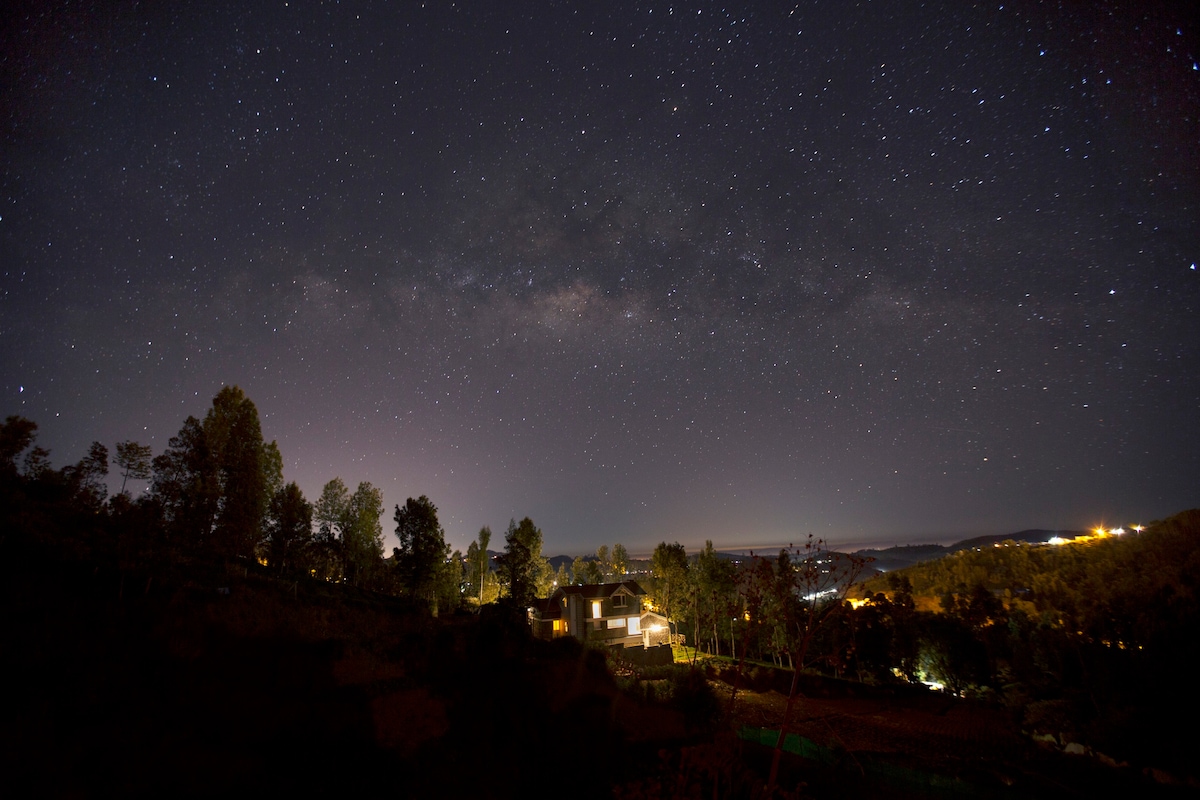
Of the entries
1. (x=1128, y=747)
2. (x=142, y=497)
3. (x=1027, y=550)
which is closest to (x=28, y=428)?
(x=142, y=497)

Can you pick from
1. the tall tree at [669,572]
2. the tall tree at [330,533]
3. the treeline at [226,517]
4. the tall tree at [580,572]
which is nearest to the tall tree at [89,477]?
the treeline at [226,517]

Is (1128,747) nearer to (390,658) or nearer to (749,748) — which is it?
(749,748)

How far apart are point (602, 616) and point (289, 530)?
31376 mm

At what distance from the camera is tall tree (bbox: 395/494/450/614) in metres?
46.0

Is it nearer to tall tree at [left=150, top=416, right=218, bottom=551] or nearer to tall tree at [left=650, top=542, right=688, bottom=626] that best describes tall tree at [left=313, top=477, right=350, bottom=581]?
tall tree at [left=150, top=416, right=218, bottom=551]

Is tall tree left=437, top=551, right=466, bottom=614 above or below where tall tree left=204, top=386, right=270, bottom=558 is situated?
below

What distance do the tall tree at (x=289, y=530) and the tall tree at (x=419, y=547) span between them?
9.70 m

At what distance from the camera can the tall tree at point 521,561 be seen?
45.8 m

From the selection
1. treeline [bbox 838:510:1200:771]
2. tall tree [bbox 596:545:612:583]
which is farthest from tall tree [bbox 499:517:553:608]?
tall tree [bbox 596:545:612:583]

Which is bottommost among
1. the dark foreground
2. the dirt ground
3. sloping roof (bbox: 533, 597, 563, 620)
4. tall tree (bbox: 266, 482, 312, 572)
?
the dirt ground

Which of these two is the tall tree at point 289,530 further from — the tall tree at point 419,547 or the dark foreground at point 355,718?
the dark foreground at point 355,718

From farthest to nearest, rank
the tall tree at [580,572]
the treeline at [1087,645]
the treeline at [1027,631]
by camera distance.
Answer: the tall tree at [580,572], the treeline at [1087,645], the treeline at [1027,631]

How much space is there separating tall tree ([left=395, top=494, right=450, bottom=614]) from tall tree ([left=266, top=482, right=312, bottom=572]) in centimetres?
970

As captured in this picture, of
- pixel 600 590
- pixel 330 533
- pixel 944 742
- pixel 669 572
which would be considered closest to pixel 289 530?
pixel 330 533
